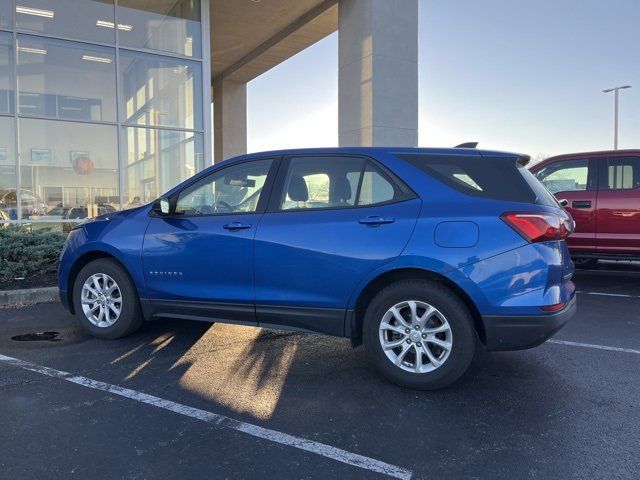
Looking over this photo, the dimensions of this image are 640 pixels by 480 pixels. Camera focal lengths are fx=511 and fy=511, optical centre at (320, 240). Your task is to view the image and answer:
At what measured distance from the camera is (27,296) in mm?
6531

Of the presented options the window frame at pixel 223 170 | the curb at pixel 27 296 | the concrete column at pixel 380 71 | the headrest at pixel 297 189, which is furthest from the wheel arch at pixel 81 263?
the concrete column at pixel 380 71

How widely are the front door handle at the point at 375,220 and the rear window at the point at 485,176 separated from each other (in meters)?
0.46

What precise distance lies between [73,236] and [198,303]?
1623 mm

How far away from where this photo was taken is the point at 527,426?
122 inches

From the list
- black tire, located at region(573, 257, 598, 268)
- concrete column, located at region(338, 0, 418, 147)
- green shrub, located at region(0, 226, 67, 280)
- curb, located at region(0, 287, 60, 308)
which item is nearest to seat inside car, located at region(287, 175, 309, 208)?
curb, located at region(0, 287, 60, 308)

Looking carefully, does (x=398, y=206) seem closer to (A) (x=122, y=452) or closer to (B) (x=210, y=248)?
(B) (x=210, y=248)

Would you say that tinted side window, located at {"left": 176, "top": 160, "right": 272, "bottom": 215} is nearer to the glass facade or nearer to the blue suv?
the blue suv

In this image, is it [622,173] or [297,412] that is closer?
[297,412]

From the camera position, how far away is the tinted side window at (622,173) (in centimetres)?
738

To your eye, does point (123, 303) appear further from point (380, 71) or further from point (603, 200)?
point (380, 71)

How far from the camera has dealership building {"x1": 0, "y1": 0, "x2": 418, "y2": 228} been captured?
11250 mm

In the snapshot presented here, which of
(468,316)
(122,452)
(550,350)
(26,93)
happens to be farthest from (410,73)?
(122,452)

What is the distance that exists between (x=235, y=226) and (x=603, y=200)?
235 inches

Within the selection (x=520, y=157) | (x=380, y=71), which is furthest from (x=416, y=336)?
(x=380, y=71)
